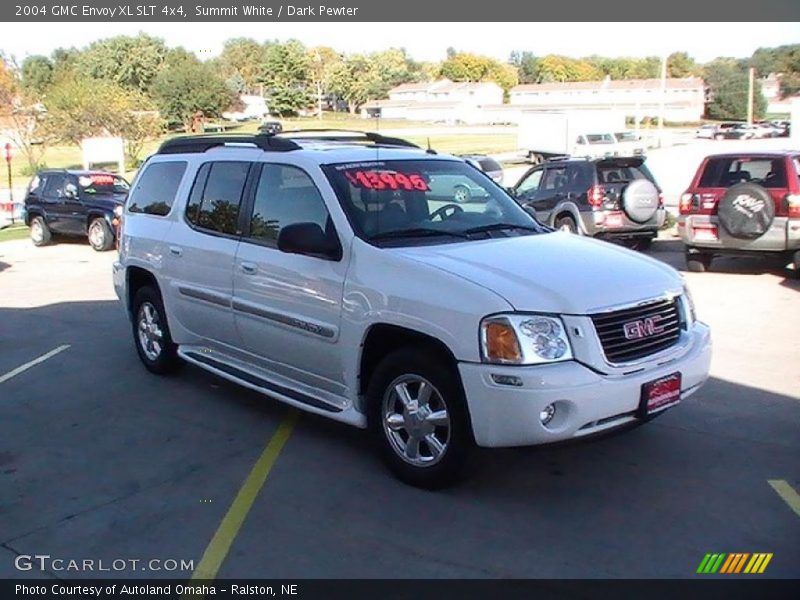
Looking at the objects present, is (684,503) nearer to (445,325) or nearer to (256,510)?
(445,325)

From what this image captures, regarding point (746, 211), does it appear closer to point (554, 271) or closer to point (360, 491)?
point (554, 271)

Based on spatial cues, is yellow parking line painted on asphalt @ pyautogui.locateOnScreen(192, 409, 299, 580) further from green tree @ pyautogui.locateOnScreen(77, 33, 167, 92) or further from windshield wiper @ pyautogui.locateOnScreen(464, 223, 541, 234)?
Result: green tree @ pyautogui.locateOnScreen(77, 33, 167, 92)

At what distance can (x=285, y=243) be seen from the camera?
16.8 feet

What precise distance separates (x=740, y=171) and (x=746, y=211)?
3.32 feet

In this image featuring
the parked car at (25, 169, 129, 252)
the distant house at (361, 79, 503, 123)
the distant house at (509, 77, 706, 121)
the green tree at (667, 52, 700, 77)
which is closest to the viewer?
the parked car at (25, 169, 129, 252)

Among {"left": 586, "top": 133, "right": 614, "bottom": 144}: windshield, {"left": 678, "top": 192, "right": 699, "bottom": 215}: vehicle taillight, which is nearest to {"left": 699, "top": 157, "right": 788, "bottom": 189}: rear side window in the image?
{"left": 678, "top": 192, "right": 699, "bottom": 215}: vehicle taillight

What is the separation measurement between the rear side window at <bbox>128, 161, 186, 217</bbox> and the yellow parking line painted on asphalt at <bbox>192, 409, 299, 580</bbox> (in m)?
2.25

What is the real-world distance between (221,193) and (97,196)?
1299cm

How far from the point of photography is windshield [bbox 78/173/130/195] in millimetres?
18398

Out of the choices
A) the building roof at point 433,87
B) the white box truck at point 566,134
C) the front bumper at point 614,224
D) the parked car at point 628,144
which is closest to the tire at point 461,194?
the front bumper at point 614,224

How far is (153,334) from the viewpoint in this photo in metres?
7.33

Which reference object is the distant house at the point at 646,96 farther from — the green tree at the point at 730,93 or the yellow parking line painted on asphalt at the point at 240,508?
the yellow parking line painted on asphalt at the point at 240,508

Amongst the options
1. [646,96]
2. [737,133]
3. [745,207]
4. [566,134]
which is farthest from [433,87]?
[745,207]
